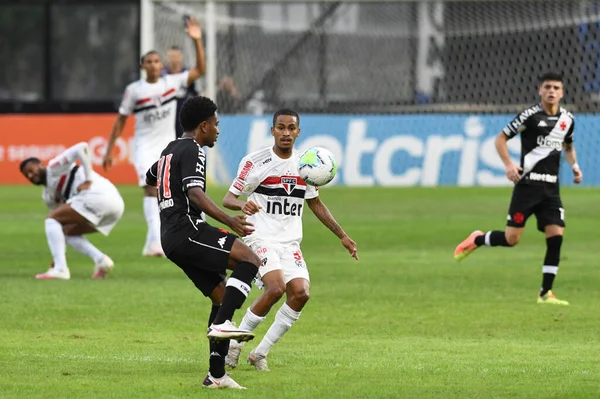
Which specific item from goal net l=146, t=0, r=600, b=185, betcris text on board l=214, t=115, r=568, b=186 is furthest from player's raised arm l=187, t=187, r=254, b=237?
goal net l=146, t=0, r=600, b=185

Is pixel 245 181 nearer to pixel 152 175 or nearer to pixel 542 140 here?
pixel 152 175

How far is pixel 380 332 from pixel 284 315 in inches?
81.5

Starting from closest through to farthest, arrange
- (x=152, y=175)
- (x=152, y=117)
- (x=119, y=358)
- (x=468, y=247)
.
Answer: (x=152, y=175), (x=119, y=358), (x=468, y=247), (x=152, y=117)

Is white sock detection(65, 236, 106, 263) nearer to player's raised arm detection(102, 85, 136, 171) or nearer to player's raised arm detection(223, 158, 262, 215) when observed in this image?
player's raised arm detection(102, 85, 136, 171)

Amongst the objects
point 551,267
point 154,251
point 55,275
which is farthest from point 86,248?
point 551,267

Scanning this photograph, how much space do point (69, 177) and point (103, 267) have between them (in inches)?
41.9

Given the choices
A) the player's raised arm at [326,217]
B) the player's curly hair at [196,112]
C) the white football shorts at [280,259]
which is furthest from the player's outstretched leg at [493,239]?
the player's curly hair at [196,112]

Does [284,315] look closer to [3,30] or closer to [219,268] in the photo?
[219,268]

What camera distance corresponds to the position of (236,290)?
305 inches

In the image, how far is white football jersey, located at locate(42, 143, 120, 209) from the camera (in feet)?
45.9

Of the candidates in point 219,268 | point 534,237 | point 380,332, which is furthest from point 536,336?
point 534,237

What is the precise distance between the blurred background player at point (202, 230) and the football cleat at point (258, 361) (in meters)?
0.65

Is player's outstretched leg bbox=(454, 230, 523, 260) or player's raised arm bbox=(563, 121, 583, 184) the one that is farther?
player's outstretched leg bbox=(454, 230, 523, 260)

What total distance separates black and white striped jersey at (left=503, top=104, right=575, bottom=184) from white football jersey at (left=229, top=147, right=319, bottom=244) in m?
4.33
